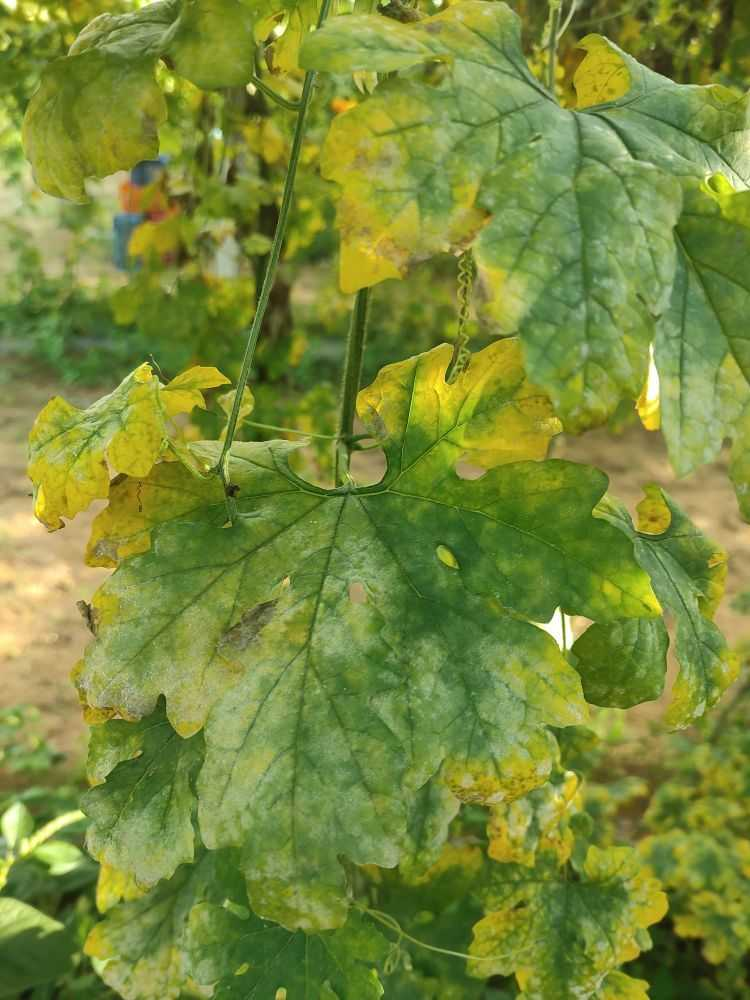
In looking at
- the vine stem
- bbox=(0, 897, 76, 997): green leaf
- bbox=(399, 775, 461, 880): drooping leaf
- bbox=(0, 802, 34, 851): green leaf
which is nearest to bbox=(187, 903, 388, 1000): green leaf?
bbox=(399, 775, 461, 880): drooping leaf

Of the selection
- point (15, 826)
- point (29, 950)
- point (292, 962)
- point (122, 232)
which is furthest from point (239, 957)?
point (122, 232)

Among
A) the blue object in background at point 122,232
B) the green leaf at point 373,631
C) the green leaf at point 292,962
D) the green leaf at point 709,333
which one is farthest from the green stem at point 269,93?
the blue object in background at point 122,232

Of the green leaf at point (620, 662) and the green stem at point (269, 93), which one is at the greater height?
the green stem at point (269, 93)

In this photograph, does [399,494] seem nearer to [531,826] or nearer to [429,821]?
[429,821]

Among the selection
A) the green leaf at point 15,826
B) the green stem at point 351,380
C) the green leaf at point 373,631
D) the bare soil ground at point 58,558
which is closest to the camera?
the green leaf at point 373,631

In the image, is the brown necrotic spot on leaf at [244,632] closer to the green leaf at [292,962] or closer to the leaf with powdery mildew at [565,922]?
the green leaf at [292,962]

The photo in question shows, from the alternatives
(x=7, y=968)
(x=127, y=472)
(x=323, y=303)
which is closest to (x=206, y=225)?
(x=7, y=968)

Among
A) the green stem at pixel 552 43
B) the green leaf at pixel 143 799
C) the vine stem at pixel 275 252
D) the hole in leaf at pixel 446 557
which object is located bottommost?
the green leaf at pixel 143 799
